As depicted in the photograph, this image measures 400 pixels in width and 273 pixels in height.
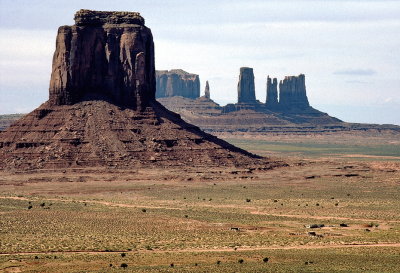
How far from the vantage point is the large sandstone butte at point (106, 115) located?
136 m

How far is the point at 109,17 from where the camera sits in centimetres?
14538

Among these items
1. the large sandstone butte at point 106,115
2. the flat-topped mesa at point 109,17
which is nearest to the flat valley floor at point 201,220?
the large sandstone butte at point 106,115

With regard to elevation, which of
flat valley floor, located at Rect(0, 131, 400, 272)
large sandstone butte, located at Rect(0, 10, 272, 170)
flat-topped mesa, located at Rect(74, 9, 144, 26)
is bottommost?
flat valley floor, located at Rect(0, 131, 400, 272)

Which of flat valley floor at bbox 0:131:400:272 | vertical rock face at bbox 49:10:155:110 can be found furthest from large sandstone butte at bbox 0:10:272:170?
flat valley floor at bbox 0:131:400:272

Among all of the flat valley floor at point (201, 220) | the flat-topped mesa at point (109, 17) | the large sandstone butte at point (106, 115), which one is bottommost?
the flat valley floor at point (201, 220)

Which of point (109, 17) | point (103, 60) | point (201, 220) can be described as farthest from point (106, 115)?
point (201, 220)

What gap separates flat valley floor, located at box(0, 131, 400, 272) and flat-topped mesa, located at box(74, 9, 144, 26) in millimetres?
25745

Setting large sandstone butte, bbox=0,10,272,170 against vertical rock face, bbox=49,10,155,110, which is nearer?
large sandstone butte, bbox=0,10,272,170

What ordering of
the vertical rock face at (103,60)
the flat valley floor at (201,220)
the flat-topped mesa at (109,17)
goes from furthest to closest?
1. the flat-topped mesa at (109,17)
2. the vertical rock face at (103,60)
3. the flat valley floor at (201,220)

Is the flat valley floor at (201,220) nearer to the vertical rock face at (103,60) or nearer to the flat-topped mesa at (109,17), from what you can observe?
the vertical rock face at (103,60)

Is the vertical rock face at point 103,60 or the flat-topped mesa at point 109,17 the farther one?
the flat-topped mesa at point 109,17

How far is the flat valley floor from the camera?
6181cm

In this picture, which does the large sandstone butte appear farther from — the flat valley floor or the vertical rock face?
the flat valley floor

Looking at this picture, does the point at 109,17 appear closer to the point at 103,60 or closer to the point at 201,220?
the point at 103,60
